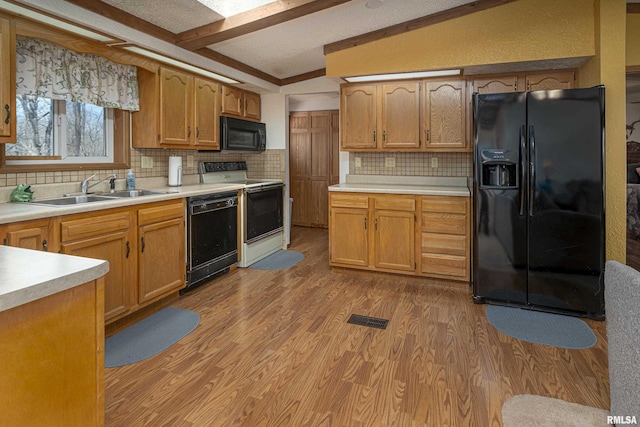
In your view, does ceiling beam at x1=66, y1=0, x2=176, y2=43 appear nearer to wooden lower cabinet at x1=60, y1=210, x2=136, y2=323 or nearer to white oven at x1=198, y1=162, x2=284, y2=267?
wooden lower cabinet at x1=60, y1=210, x2=136, y2=323

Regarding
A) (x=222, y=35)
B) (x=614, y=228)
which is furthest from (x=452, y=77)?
(x=222, y=35)

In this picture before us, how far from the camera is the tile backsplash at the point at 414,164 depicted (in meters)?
4.19

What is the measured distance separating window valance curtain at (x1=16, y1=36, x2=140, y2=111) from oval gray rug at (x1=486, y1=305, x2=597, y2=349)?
3.51 m

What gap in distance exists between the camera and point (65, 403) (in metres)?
1.02

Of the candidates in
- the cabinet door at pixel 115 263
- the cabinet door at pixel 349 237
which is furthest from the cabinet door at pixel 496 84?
the cabinet door at pixel 115 263

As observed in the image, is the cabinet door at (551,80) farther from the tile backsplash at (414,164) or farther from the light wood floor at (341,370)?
the light wood floor at (341,370)

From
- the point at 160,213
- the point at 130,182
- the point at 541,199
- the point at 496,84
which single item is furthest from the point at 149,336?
the point at 496,84

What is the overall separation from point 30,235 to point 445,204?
10.5ft

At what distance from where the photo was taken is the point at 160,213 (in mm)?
3025

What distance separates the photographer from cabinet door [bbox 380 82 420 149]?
3.99 meters

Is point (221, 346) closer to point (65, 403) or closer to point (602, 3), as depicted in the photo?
point (65, 403)

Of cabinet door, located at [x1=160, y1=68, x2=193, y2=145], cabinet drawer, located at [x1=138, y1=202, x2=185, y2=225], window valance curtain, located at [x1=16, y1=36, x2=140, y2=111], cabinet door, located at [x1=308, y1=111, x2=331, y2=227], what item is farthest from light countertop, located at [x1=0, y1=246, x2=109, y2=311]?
cabinet door, located at [x1=308, y1=111, x2=331, y2=227]

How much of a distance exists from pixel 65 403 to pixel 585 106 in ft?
11.4

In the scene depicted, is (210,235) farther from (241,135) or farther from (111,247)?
(241,135)
